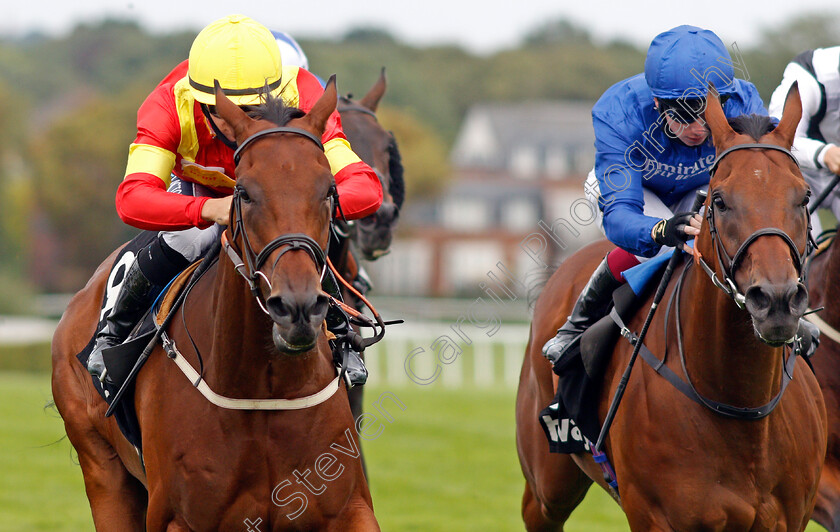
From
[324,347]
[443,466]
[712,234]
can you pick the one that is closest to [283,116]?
[324,347]

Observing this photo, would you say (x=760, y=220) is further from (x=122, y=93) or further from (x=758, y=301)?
(x=122, y=93)

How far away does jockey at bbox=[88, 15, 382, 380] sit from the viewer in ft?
13.0

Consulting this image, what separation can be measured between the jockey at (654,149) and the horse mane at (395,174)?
220 cm

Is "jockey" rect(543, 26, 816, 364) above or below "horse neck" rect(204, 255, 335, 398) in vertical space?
above

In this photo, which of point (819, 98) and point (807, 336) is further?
point (819, 98)

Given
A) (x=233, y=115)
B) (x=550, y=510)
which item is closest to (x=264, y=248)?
(x=233, y=115)

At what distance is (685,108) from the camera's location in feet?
14.6

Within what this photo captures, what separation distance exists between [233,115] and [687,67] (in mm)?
1735

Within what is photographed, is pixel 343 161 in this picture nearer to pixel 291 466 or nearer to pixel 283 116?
pixel 283 116

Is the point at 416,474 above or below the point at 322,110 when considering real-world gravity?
below

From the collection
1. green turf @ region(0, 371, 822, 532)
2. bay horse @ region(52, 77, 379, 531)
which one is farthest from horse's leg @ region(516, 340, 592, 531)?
bay horse @ region(52, 77, 379, 531)

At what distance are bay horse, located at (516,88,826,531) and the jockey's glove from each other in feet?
0.37

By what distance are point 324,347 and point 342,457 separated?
1.38 feet

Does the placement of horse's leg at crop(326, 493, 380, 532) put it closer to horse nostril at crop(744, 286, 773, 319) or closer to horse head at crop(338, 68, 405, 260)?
horse nostril at crop(744, 286, 773, 319)
